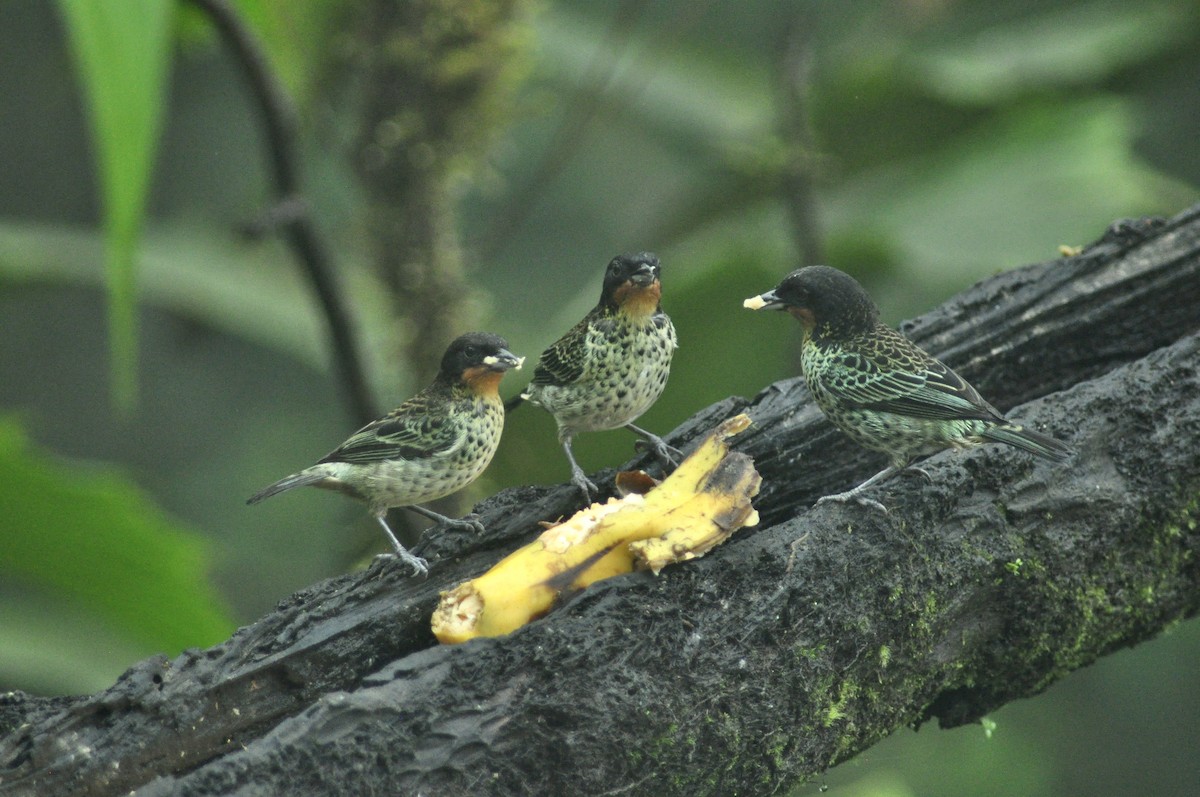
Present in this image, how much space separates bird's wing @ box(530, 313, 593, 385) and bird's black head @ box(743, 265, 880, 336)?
44 centimetres

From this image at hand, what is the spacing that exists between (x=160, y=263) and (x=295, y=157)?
181 inches

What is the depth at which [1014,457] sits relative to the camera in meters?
3.48

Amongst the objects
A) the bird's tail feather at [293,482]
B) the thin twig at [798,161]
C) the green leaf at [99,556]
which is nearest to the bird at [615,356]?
the bird's tail feather at [293,482]

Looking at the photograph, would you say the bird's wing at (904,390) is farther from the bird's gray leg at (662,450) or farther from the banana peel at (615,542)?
the bird's gray leg at (662,450)

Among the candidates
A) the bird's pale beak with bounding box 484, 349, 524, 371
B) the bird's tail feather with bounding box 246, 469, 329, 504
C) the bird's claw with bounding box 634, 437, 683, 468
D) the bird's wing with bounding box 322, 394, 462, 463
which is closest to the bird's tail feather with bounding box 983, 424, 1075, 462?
the bird's claw with bounding box 634, 437, 683, 468

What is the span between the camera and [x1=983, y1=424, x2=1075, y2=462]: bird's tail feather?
318 centimetres

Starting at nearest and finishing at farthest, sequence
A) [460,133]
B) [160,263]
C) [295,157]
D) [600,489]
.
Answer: [600,489]
[295,157]
[460,133]
[160,263]

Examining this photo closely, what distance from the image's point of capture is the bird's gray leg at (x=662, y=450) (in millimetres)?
3414

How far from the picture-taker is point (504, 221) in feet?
21.6

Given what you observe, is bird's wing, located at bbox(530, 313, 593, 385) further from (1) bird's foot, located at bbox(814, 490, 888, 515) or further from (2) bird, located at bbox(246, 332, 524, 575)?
(1) bird's foot, located at bbox(814, 490, 888, 515)

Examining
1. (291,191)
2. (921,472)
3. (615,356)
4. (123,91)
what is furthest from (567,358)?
(291,191)

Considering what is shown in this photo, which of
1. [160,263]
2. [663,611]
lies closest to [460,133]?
[663,611]

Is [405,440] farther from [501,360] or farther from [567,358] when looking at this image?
[567,358]

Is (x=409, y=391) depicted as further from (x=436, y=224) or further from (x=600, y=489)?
(x=600, y=489)
